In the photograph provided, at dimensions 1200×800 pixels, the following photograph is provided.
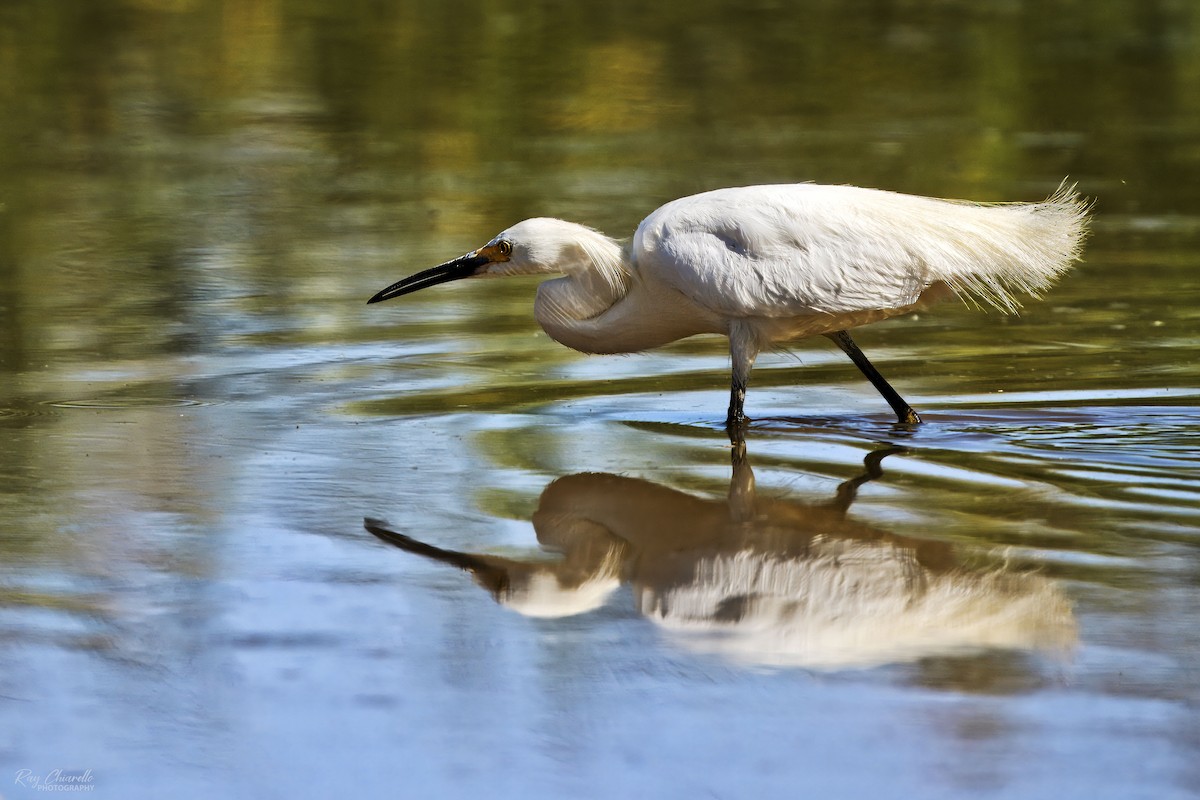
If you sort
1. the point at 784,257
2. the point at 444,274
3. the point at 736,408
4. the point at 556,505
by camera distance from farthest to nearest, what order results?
the point at 444,274 < the point at 736,408 < the point at 784,257 < the point at 556,505

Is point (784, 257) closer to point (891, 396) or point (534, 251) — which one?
point (891, 396)

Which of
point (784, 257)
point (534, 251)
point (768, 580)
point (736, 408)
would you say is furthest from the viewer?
point (534, 251)

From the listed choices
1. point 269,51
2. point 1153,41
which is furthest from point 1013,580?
point 269,51

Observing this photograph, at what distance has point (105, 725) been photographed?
13.6 feet

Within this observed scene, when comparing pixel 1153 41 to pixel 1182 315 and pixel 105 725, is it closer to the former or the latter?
pixel 1182 315

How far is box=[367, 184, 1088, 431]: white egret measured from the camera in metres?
6.97

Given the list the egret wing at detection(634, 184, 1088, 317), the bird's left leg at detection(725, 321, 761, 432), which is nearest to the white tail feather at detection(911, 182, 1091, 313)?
the egret wing at detection(634, 184, 1088, 317)

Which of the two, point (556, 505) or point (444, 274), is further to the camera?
point (444, 274)

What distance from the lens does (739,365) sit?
7125 millimetres

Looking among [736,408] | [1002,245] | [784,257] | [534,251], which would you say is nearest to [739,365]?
[736,408]

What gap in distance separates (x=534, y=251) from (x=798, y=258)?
1.20 metres

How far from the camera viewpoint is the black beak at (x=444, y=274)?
25.1 feet

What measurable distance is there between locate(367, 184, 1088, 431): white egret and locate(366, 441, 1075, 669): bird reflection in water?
3.37ft

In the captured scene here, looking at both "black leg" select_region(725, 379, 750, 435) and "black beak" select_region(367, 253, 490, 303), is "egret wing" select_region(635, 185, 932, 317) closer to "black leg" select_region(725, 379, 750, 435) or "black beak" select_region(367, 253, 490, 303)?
"black leg" select_region(725, 379, 750, 435)
